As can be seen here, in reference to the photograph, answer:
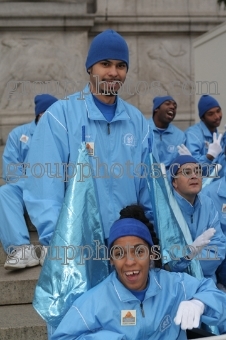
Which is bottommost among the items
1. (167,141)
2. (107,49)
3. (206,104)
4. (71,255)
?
(71,255)

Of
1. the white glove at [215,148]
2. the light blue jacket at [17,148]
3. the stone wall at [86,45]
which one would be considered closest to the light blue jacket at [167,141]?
the white glove at [215,148]

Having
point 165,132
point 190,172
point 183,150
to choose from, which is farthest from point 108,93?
point 165,132

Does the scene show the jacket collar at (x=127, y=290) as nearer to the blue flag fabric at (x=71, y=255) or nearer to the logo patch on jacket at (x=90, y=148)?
the blue flag fabric at (x=71, y=255)

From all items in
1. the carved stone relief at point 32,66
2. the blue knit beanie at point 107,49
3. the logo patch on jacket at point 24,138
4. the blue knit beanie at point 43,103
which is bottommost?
the logo patch on jacket at point 24,138

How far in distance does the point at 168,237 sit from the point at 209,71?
5305 mm

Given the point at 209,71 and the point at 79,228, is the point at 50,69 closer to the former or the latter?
the point at 209,71

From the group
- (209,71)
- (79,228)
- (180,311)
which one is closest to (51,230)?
(79,228)

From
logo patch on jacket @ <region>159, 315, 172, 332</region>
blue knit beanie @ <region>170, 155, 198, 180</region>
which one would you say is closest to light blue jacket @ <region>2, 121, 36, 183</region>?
blue knit beanie @ <region>170, 155, 198, 180</region>

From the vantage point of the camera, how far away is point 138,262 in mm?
2906

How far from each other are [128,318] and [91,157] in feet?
2.38

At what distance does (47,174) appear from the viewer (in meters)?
2.99

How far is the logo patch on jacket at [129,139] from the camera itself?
124 inches

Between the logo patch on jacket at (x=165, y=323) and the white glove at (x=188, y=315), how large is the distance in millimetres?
90

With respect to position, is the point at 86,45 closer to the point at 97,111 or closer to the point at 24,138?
the point at 24,138
